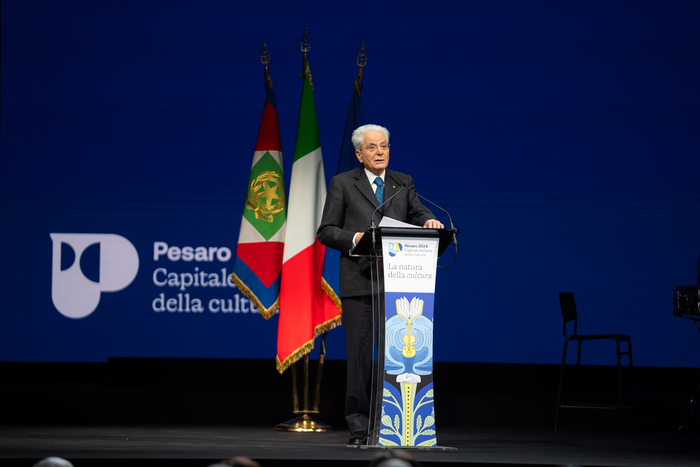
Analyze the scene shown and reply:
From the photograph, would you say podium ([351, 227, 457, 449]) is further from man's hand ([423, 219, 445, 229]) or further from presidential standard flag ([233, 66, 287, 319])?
presidential standard flag ([233, 66, 287, 319])

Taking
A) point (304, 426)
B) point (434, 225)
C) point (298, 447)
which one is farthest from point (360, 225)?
point (304, 426)

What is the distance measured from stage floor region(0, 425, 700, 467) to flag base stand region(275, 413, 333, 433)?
0.26ft

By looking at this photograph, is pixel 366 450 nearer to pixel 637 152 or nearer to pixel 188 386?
pixel 188 386

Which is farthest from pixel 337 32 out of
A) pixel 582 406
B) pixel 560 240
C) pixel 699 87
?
pixel 582 406

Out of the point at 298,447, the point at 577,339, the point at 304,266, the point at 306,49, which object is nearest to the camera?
the point at 298,447

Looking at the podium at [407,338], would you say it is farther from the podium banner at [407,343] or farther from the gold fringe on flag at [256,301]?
the gold fringe on flag at [256,301]

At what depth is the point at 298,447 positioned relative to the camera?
12.0 ft

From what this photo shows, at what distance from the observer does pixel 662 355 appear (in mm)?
5492

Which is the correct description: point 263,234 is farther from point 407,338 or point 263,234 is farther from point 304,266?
point 407,338

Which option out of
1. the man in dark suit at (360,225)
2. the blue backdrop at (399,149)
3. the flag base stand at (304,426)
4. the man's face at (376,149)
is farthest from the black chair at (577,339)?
the man's face at (376,149)

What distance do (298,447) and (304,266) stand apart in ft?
4.27

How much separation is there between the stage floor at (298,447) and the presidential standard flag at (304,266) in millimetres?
528

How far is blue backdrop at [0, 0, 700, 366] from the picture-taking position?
217 inches

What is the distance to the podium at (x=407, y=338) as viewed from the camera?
131 inches
